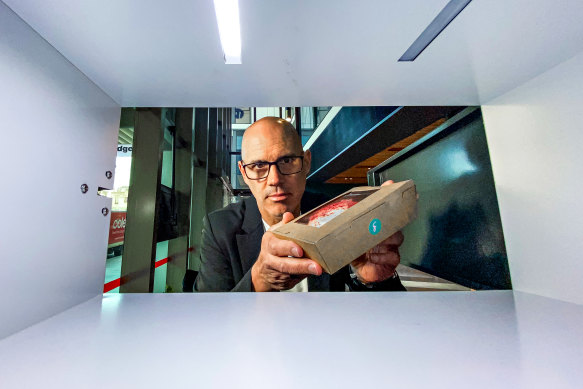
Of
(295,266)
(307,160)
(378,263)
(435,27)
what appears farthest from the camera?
(307,160)

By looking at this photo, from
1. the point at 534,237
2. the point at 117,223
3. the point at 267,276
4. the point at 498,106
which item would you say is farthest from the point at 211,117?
the point at 534,237

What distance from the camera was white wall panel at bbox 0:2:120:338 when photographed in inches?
17.8

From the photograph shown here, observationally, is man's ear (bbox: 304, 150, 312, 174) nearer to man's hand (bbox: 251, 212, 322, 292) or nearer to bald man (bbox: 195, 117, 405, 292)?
bald man (bbox: 195, 117, 405, 292)

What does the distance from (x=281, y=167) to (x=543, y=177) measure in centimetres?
71

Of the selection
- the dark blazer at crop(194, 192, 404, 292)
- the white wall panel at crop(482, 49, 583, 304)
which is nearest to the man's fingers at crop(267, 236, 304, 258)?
the dark blazer at crop(194, 192, 404, 292)

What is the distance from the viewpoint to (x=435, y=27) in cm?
52

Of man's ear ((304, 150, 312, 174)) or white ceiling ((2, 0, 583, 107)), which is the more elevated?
white ceiling ((2, 0, 583, 107))

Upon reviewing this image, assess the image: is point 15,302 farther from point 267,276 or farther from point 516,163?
point 516,163

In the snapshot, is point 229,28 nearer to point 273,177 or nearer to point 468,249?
point 273,177

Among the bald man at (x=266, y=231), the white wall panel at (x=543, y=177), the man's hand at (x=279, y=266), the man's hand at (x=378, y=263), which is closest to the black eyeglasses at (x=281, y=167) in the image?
the bald man at (x=266, y=231)

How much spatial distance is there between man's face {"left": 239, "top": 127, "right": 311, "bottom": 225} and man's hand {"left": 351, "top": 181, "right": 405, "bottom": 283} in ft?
0.84

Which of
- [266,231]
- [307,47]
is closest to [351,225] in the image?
[266,231]

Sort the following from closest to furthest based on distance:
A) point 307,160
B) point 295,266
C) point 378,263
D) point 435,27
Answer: point 435,27 < point 295,266 < point 378,263 < point 307,160

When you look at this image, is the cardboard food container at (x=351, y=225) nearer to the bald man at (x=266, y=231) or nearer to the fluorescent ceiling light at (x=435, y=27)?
the bald man at (x=266, y=231)
